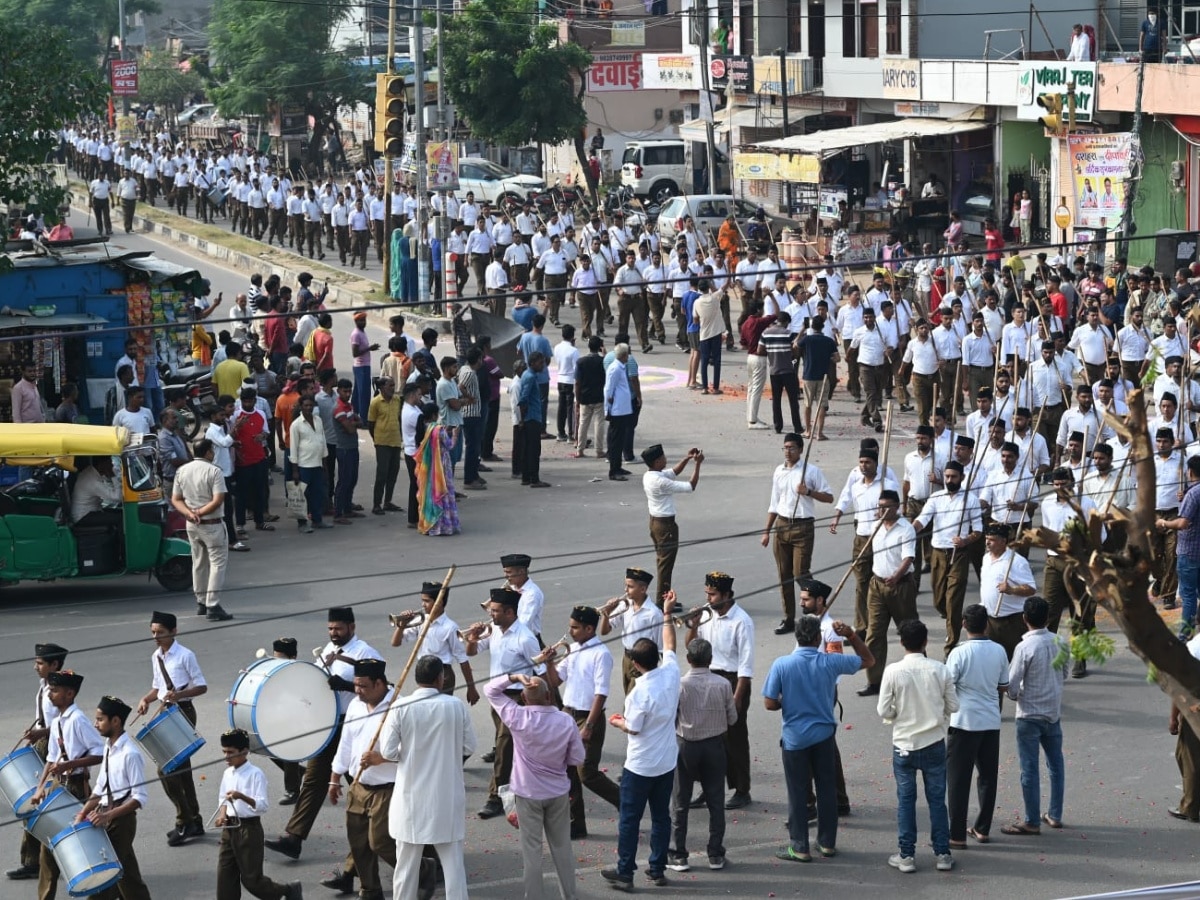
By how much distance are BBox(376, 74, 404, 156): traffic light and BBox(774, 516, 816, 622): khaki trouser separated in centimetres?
1063

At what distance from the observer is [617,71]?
170ft

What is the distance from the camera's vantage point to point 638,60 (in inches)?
2039

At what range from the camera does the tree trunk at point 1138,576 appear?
7.03 meters

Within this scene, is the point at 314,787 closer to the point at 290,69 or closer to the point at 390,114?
the point at 390,114

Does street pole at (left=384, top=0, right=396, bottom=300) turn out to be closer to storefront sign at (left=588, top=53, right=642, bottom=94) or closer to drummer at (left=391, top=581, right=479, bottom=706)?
drummer at (left=391, top=581, right=479, bottom=706)

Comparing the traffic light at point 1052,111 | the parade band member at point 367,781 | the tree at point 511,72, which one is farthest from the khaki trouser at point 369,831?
the tree at point 511,72

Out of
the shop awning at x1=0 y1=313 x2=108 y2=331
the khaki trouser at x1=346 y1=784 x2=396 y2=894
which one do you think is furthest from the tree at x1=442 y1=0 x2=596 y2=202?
the khaki trouser at x1=346 y1=784 x2=396 y2=894

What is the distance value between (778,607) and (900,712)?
5.20 meters

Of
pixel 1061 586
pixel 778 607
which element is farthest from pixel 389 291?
pixel 1061 586

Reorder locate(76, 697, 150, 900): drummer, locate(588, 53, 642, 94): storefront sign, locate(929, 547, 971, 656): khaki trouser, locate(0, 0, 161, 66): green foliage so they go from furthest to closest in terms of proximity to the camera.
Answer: locate(0, 0, 161, 66): green foliage
locate(588, 53, 642, 94): storefront sign
locate(929, 547, 971, 656): khaki trouser
locate(76, 697, 150, 900): drummer

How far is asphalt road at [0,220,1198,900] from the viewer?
32.5ft

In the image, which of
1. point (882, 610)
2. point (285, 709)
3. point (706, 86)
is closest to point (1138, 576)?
point (285, 709)

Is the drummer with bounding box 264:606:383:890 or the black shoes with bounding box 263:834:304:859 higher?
the drummer with bounding box 264:606:383:890

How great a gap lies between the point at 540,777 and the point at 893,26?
3396cm
